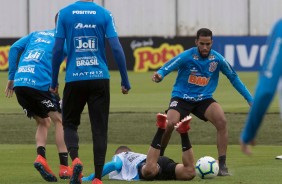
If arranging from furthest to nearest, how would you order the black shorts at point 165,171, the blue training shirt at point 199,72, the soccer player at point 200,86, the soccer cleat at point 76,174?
1. the blue training shirt at point 199,72
2. the soccer player at point 200,86
3. the black shorts at point 165,171
4. the soccer cleat at point 76,174

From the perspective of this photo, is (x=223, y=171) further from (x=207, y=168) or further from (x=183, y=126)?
(x=183, y=126)

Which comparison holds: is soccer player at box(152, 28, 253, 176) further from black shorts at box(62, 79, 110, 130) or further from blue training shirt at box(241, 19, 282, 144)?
blue training shirt at box(241, 19, 282, 144)

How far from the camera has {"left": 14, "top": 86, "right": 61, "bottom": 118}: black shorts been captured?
36.4 ft

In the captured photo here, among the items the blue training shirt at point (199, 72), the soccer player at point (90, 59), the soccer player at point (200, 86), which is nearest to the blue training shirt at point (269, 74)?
the soccer player at point (90, 59)

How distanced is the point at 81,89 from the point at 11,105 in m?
14.6

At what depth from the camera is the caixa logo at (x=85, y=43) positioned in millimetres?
9500

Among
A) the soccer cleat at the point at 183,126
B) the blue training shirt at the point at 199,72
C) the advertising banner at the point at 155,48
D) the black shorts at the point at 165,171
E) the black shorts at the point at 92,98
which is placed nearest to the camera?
the black shorts at the point at 92,98

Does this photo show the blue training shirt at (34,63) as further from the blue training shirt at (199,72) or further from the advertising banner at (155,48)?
the advertising banner at (155,48)

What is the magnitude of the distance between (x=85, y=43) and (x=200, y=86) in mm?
2624

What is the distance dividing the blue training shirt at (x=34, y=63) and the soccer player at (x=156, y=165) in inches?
49.8

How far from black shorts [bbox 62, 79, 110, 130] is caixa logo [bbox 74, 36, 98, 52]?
1.07 feet

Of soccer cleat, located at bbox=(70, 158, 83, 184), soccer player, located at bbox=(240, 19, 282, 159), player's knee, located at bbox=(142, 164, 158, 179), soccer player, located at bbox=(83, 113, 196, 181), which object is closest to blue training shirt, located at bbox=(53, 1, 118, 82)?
Answer: soccer cleat, located at bbox=(70, 158, 83, 184)

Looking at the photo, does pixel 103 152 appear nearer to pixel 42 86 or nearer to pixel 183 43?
pixel 42 86

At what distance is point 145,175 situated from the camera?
35.2ft
